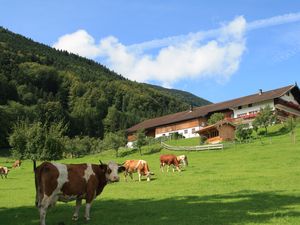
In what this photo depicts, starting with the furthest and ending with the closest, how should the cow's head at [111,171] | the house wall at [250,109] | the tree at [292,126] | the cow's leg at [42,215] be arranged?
1. the house wall at [250,109]
2. the tree at [292,126]
3. the cow's head at [111,171]
4. the cow's leg at [42,215]

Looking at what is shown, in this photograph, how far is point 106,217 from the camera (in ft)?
46.9

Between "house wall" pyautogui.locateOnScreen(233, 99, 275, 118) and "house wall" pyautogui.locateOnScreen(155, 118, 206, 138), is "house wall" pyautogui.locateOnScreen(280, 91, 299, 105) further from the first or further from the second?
"house wall" pyautogui.locateOnScreen(155, 118, 206, 138)

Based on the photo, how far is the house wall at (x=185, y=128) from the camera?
89812 mm

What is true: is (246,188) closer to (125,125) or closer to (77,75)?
(125,125)

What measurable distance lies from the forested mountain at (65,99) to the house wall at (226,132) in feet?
194

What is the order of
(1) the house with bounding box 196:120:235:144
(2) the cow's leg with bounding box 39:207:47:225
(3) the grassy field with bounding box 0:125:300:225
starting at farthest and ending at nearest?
(1) the house with bounding box 196:120:235:144
(3) the grassy field with bounding box 0:125:300:225
(2) the cow's leg with bounding box 39:207:47:225

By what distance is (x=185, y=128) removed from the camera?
9250 centimetres

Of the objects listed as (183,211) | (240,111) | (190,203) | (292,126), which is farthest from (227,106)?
(183,211)

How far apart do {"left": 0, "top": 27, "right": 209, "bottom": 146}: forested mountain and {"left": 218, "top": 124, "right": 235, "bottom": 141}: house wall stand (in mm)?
59147

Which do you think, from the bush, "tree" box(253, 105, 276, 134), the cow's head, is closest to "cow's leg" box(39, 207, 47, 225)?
the cow's head

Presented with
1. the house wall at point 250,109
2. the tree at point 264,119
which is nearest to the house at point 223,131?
the tree at point 264,119

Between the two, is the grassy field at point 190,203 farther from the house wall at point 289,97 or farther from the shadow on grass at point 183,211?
the house wall at point 289,97

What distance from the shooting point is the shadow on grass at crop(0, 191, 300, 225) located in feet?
44.0

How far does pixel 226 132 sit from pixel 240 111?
1626 centimetres
